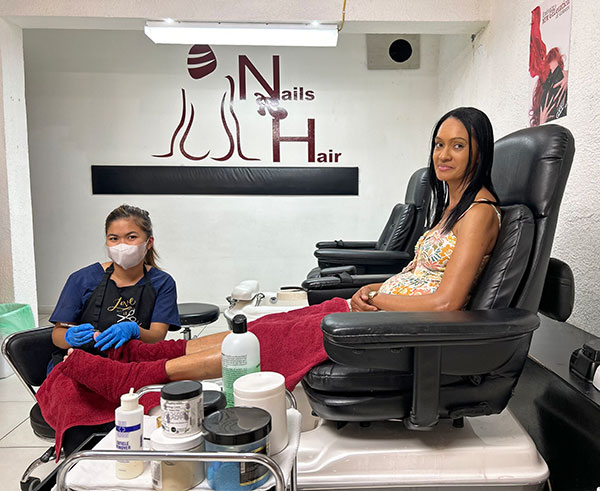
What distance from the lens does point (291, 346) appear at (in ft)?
4.80

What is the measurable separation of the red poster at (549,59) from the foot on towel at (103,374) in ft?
7.07

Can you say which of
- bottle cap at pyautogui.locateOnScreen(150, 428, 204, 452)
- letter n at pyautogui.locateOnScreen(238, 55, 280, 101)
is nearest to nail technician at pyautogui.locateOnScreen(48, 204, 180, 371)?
bottle cap at pyautogui.locateOnScreen(150, 428, 204, 452)

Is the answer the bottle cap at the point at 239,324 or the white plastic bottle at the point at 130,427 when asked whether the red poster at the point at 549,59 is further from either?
the white plastic bottle at the point at 130,427

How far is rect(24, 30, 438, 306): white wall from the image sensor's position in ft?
14.2

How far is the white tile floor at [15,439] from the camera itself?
1.86 m

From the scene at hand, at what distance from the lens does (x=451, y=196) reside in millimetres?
1684

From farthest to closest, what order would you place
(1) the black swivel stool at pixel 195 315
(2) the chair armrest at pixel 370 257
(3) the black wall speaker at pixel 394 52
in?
1. (3) the black wall speaker at pixel 394 52
2. (2) the chair armrest at pixel 370 257
3. (1) the black swivel stool at pixel 195 315

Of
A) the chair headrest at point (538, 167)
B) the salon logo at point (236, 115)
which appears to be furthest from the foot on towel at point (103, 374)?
the salon logo at point (236, 115)

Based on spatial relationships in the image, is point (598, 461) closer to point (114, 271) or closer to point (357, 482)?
point (357, 482)

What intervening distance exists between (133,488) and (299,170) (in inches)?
148

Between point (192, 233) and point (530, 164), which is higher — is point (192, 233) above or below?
below

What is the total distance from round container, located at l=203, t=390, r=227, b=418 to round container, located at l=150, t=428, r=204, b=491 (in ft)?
0.38

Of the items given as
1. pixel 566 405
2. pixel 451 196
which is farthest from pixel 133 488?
pixel 451 196

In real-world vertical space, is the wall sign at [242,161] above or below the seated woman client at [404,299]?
above
